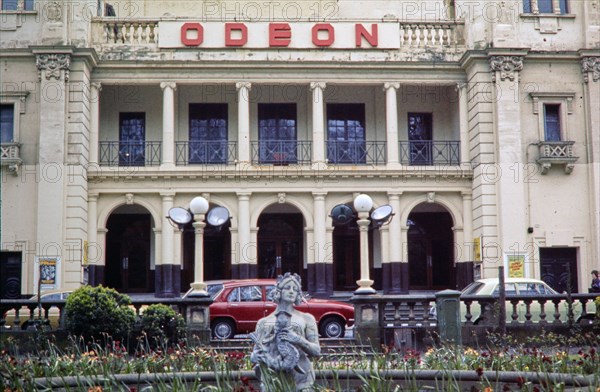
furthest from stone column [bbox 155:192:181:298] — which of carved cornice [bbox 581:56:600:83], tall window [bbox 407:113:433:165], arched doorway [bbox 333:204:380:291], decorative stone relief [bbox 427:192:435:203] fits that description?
carved cornice [bbox 581:56:600:83]

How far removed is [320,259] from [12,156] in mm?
10892

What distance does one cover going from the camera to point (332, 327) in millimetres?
20875

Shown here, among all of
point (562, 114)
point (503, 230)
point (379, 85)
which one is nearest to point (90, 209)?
point (379, 85)

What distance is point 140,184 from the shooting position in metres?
29.1

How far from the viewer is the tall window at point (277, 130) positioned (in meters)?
31.0

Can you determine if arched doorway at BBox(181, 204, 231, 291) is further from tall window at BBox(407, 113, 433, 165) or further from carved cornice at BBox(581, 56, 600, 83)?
carved cornice at BBox(581, 56, 600, 83)

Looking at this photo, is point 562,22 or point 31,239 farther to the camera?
point 562,22

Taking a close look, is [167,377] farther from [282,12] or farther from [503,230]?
[282,12]

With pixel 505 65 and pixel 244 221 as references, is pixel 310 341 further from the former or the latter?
pixel 505 65

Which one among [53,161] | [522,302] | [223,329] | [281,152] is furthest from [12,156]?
[522,302]

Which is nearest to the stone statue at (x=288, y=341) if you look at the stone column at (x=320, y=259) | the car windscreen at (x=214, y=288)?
the car windscreen at (x=214, y=288)

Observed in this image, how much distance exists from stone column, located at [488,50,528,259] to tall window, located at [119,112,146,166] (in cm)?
1274

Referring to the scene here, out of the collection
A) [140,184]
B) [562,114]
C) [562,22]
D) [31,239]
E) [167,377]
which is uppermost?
[562,22]

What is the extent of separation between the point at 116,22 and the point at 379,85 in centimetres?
966
